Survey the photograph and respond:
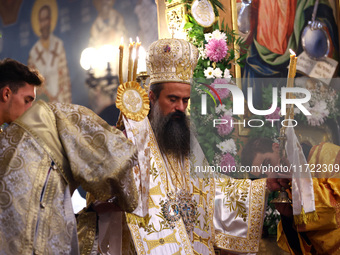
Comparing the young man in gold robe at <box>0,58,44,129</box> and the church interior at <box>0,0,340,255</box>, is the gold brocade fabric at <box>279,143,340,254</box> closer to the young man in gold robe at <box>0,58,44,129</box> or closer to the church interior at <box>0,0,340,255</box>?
the church interior at <box>0,0,340,255</box>

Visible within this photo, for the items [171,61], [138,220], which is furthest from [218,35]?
[138,220]

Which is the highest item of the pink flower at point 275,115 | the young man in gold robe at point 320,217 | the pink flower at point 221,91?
the pink flower at point 221,91

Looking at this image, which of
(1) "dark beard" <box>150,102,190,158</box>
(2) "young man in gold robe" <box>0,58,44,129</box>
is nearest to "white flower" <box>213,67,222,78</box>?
(1) "dark beard" <box>150,102,190,158</box>

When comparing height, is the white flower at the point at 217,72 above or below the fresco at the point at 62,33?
below

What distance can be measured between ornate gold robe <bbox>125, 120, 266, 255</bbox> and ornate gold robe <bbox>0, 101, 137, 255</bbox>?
1159mm

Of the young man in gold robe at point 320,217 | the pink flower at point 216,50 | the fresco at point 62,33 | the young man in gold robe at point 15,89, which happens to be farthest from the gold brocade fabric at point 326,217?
the fresco at point 62,33

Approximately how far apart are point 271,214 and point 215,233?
126 cm

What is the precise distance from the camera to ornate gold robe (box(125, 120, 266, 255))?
143 inches

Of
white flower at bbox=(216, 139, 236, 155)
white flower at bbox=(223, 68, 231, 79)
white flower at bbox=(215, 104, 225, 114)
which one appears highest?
white flower at bbox=(223, 68, 231, 79)

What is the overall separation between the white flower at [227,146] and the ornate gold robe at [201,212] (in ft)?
2.91

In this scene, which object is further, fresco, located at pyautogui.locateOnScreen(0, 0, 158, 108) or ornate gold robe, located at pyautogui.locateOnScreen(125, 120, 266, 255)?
fresco, located at pyautogui.locateOnScreen(0, 0, 158, 108)

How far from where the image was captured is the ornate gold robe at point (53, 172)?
89.2 inches

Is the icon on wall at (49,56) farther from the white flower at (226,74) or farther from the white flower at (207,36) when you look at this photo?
the white flower at (226,74)

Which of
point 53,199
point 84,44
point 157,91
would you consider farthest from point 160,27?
point 53,199
